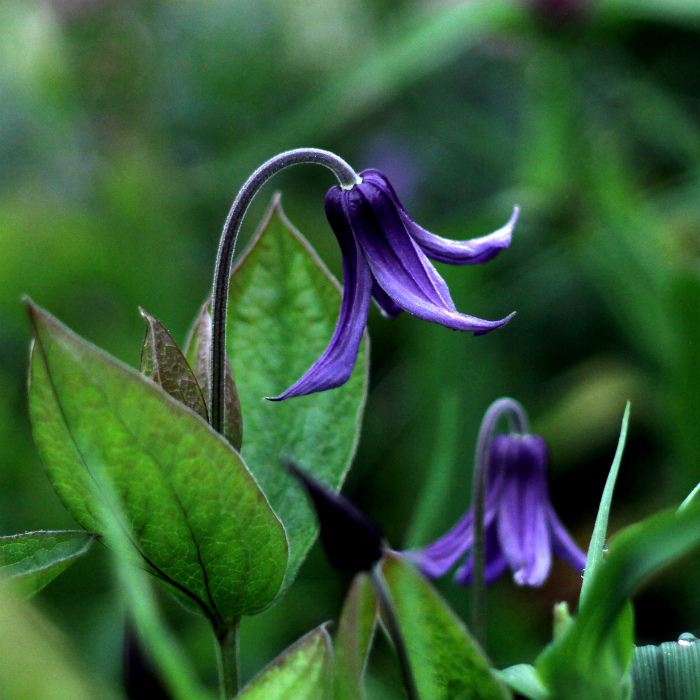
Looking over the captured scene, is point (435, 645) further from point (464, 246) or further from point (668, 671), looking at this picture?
point (464, 246)

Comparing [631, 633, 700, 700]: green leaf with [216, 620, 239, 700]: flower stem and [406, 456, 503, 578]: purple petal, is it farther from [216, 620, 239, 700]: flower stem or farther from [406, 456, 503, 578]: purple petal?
[406, 456, 503, 578]: purple petal

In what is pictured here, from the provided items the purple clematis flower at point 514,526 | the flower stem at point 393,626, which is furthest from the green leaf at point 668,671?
the purple clematis flower at point 514,526

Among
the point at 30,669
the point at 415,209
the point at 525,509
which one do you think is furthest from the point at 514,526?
the point at 415,209

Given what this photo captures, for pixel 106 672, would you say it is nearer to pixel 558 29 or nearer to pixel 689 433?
pixel 689 433

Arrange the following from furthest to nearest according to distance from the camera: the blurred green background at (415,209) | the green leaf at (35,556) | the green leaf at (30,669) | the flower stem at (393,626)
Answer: the blurred green background at (415,209) → the green leaf at (35,556) → the flower stem at (393,626) → the green leaf at (30,669)

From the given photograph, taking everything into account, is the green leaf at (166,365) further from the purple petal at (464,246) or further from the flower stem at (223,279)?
the purple petal at (464,246)

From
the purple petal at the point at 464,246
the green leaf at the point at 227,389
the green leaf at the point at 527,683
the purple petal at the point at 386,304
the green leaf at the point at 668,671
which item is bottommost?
the green leaf at the point at 668,671

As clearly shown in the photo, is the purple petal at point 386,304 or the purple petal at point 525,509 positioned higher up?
the purple petal at point 386,304
